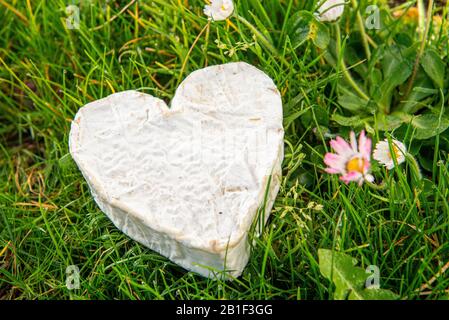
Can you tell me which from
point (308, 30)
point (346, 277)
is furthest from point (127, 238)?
point (308, 30)

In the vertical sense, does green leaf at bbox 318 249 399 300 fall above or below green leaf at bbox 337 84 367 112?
below

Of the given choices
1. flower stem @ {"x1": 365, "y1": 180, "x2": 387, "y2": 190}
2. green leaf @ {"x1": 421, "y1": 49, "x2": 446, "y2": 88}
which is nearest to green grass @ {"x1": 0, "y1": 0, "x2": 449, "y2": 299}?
flower stem @ {"x1": 365, "y1": 180, "x2": 387, "y2": 190}

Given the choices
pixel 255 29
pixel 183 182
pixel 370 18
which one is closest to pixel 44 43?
pixel 255 29

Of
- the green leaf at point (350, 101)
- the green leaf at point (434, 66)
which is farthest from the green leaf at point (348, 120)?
the green leaf at point (434, 66)

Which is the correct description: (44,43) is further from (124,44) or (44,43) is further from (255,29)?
(255,29)

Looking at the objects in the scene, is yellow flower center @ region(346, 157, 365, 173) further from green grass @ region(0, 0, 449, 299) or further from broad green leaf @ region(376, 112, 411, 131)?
broad green leaf @ region(376, 112, 411, 131)

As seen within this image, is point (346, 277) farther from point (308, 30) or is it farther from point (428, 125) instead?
point (308, 30)
